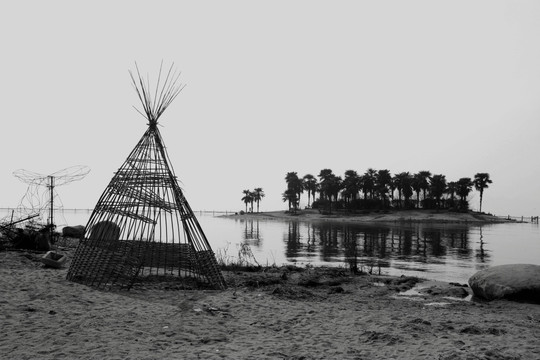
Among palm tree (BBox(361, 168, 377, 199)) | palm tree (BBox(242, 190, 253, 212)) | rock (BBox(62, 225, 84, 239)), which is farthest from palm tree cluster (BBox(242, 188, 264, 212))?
rock (BBox(62, 225, 84, 239))

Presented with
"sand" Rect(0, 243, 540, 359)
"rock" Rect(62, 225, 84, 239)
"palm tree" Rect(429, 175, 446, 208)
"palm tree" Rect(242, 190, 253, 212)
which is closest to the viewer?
"sand" Rect(0, 243, 540, 359)

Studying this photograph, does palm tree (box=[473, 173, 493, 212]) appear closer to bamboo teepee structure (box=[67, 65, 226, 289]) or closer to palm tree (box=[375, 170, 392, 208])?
palm tree (box=[375, 170, 392, 208])

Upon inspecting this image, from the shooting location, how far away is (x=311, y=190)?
96.5 metres

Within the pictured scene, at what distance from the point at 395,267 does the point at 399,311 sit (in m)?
10.2

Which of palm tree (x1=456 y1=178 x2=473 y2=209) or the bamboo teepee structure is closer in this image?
the bamboo teepee structure

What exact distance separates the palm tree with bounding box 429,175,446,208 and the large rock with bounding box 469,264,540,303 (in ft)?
233

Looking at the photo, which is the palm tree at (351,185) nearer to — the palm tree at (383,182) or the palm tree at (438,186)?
the palm tree at (383,182)

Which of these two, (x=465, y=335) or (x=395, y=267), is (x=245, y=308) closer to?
(x=465, y=335)

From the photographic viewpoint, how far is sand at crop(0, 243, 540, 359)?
5.43m

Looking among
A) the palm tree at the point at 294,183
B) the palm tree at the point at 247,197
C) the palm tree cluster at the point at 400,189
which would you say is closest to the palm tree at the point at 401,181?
the palm tree cluster at the point at 400,189

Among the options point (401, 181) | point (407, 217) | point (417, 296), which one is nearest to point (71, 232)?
point (417, 296)

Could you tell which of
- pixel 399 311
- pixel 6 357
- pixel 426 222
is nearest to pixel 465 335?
pixel 399 311

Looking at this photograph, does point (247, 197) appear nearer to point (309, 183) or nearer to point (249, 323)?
point (309, 183)

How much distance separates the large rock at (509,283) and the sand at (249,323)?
0.43 meters
